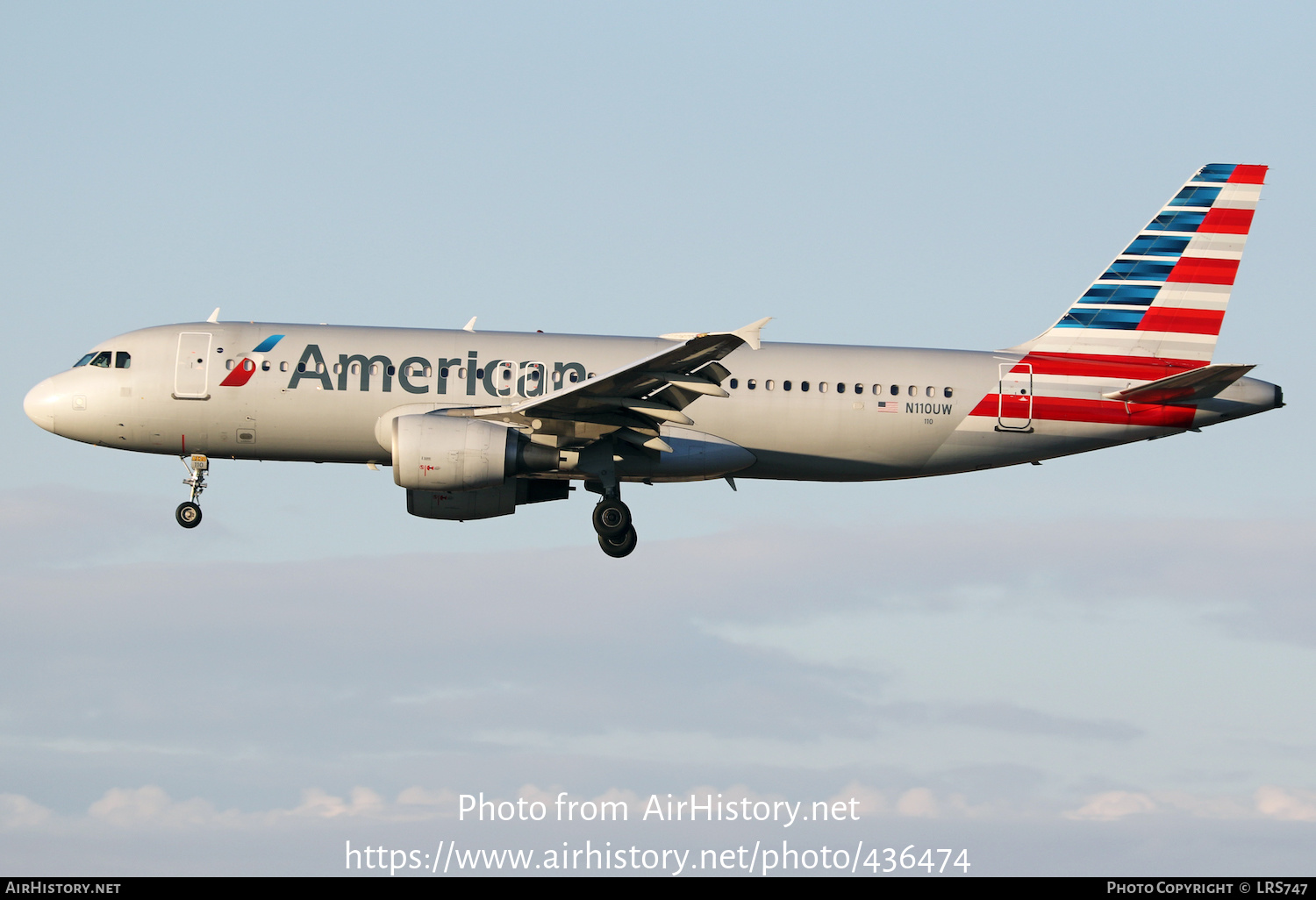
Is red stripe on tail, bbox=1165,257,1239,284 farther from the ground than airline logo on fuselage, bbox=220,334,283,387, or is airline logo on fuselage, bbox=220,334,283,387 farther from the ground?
red stripe on tail, bbox=1165,257,1239,284

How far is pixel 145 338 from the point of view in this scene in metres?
33.7

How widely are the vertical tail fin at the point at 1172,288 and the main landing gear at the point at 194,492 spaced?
19.2 meters

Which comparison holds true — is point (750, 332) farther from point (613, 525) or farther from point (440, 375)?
point (440, 375)

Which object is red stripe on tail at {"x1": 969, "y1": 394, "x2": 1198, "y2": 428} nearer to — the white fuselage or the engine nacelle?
the white fuselage

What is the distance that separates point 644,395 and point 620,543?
3.85m

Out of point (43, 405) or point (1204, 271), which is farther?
point (1204, 271)

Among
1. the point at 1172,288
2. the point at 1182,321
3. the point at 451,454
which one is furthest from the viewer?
the point at 1172,288

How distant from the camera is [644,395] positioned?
102 ft

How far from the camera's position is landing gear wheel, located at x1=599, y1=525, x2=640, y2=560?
3288 cm

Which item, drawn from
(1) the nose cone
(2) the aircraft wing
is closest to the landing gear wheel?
(2) the aircraft wing

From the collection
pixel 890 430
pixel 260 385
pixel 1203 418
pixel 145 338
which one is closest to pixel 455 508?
pixel 260 385

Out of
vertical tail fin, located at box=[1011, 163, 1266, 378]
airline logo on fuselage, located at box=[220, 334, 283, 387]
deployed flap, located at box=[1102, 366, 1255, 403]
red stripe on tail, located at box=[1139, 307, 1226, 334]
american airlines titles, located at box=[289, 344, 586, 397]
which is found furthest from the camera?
red stripe on tail, located at box=[1139, 307, 1226, 334]

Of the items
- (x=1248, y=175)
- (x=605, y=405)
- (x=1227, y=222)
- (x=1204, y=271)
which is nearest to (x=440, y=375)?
(x=605, y=405)

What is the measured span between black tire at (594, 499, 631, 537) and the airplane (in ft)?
0.14
